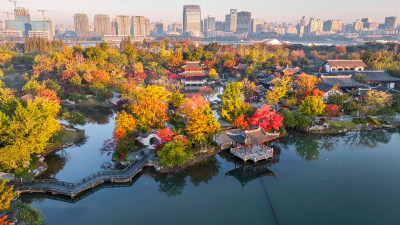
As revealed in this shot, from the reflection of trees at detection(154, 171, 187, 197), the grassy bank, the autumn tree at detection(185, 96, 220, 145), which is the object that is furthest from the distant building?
the grassy bank

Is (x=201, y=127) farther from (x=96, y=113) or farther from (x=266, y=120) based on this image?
(x=96, y=113)

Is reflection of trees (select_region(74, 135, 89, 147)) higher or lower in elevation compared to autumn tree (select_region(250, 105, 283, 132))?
lower

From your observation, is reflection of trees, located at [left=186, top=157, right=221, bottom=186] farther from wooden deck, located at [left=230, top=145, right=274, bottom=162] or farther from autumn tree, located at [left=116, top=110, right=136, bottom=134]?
autumn tree, located at [left=116, top=110, right=136, bottom=134]

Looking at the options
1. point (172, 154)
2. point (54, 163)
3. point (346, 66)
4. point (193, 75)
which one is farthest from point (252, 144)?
point (346, 66)

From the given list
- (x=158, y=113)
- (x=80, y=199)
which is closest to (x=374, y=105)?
(x=158, y=113)

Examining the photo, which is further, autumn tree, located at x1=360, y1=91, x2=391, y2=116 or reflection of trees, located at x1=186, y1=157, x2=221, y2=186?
autumn tree, located at x1=360, y1=91, x2=391, y2=116

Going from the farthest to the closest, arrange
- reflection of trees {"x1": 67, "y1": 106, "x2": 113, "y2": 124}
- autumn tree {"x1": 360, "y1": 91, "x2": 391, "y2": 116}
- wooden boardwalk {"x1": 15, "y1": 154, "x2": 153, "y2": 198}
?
reflection of trees {"x1": 67, "y1": 106, "x2": 113, "y2": 124} → autumn tree {"x1": 360, "y1": 91, "x2": 391, "y2": 116} → wooden boardwalk {"x1": 15, "y1": 154, "x2": 153, "y2": 198}

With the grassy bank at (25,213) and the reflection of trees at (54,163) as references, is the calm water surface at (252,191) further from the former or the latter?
the grassy bank at (25,213)

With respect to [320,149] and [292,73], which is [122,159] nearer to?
[320,149]
